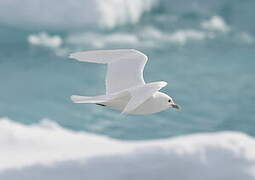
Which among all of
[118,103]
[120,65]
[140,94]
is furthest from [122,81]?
[140,94]

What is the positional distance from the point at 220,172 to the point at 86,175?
21239 millimetres

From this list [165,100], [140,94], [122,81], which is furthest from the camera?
[122,81]

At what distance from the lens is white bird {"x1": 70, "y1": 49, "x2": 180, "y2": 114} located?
17.2m

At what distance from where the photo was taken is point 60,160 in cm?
10538

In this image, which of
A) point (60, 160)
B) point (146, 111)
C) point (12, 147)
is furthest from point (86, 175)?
point (146, 111)

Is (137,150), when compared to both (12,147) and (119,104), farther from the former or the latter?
(119,104)

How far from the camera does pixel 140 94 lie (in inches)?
627

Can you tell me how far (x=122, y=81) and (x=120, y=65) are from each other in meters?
0.67

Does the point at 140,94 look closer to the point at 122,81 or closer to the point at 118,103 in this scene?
the point at 118,103

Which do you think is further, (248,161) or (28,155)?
(28,155)

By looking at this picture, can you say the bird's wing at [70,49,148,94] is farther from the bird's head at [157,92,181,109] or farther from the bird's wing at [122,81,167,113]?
the bird's wing at [122,81,167,113]

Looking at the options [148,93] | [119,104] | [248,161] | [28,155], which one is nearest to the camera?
[148,93]

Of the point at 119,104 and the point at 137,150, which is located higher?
the point at 137,150

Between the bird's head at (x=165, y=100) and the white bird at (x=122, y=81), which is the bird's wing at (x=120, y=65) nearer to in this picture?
the white bird at (x=122, y=81)
